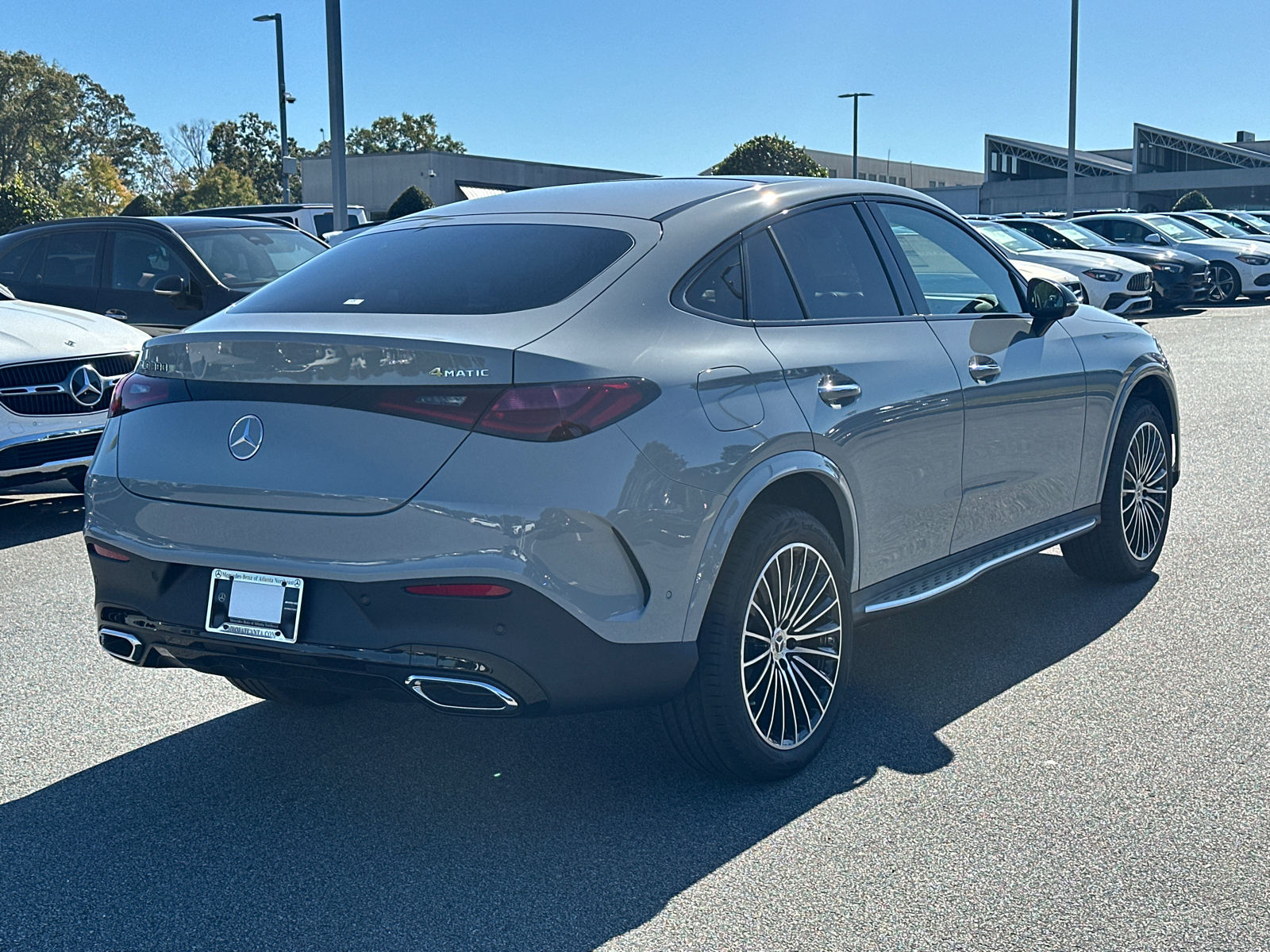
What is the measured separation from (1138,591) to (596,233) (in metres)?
3.27

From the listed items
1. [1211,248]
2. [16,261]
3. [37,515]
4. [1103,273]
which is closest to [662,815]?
[37,515]

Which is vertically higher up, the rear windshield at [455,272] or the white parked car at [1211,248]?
the white parked car at [1211,248]

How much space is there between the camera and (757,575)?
376 centimetres

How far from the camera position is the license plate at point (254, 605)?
11.2ft

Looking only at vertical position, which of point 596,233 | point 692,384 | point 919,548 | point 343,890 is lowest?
point 343,890

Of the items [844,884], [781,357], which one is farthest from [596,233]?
[844,884]

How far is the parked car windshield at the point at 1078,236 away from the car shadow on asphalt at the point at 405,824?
1888 centimetres

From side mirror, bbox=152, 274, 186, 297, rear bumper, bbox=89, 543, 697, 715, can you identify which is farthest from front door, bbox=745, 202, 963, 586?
side mirror, bbox=152, 274, 186, 297

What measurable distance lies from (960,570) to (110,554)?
278cm

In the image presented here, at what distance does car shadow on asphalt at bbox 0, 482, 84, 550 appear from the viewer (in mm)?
7691

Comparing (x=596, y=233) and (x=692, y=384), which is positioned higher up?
(x=596, y=233)

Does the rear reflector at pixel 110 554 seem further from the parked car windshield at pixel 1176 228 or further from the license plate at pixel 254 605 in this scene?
the parked car windshield at pixel 1176 228

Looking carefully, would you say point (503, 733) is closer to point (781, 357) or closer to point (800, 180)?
point (781, 357)

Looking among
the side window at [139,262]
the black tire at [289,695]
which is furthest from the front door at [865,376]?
the side window at [139,262]
